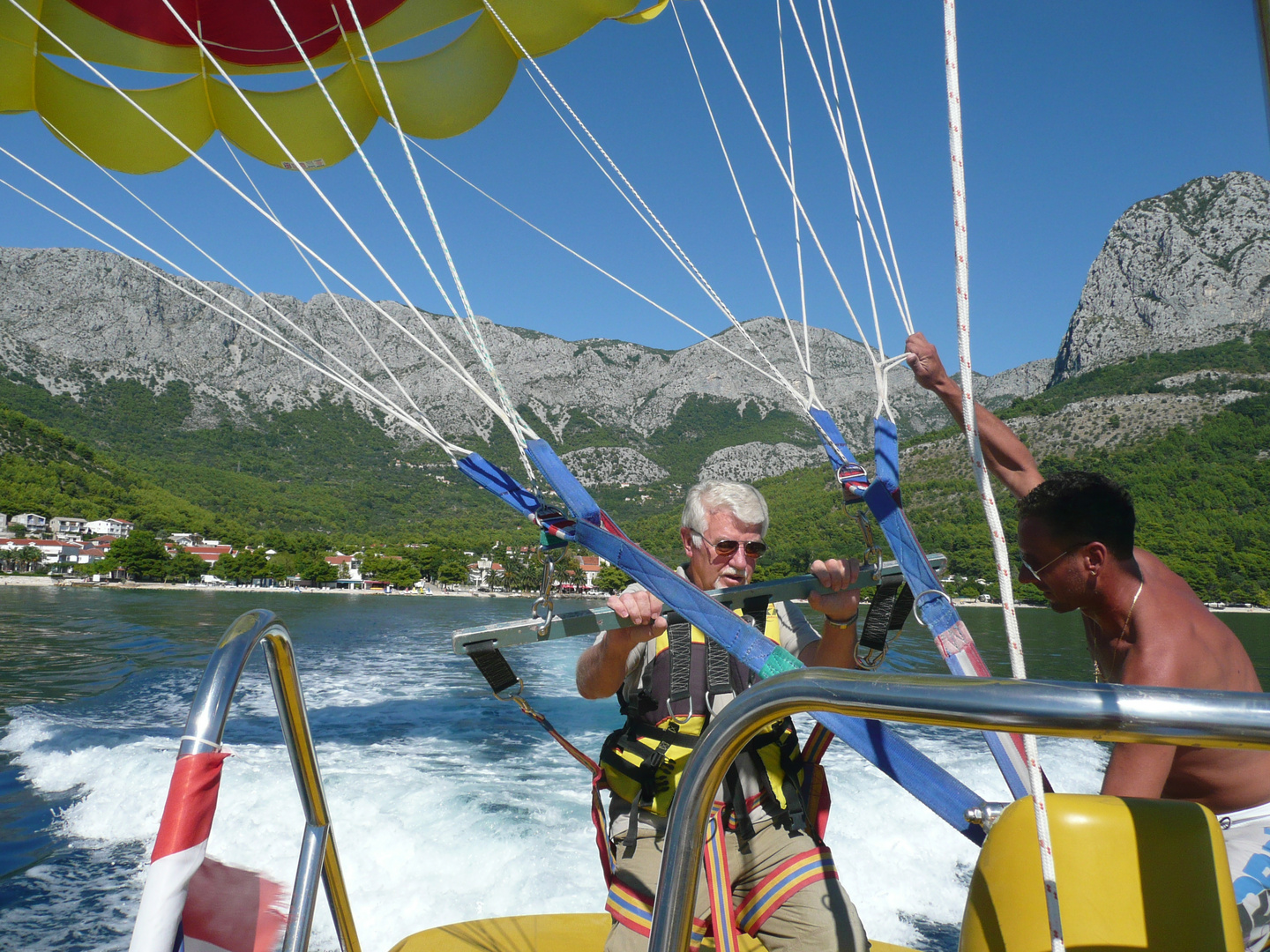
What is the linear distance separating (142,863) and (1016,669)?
251 inches

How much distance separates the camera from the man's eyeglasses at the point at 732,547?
2246mm

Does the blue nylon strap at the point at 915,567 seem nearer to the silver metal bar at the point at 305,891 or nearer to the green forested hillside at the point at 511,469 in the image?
the silver metal bar at the point at 305,891

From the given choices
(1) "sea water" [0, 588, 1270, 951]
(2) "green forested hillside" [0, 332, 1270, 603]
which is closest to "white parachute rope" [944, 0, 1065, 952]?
(1) "sea water" [0, 588, 1270, 951]

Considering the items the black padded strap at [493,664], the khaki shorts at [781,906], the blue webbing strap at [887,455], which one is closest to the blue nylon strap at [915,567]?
the blue webbing strap at [887,455]

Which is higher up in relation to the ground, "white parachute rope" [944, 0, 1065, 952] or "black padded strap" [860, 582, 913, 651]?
"white parachute rope" [944, 0, 1065, 952]

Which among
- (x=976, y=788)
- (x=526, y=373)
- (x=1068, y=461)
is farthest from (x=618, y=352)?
(x=976, y=788)

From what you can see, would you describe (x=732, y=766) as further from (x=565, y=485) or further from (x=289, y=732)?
(x=289, y=732)

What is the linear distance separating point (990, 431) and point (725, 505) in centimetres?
77

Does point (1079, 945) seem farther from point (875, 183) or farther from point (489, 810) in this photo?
point (489, 810)

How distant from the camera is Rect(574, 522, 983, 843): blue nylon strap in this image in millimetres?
1430

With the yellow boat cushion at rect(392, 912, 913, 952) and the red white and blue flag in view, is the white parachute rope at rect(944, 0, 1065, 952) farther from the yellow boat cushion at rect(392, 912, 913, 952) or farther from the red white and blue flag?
the yellow boat cushion at rect(392, 912, 913, 952)

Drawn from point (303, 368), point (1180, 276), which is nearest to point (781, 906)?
point (1180, 276)

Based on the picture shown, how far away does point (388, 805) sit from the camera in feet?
21.8

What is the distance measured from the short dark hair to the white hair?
803 mm
